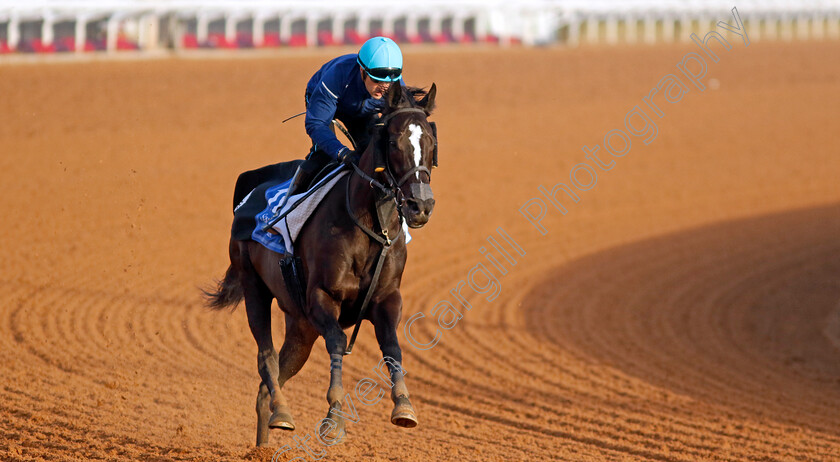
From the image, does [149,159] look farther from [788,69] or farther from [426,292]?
[788,69]

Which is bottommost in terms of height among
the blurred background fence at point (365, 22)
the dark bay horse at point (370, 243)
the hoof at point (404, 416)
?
the hoof at point (404, 416)

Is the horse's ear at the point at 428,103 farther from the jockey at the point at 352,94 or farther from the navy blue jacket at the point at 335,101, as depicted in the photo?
the navy blue jacket at the point at 335,101

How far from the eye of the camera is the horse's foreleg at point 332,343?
5336 mm

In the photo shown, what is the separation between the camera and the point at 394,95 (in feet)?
17.2

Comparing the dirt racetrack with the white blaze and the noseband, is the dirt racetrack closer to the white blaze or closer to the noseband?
the noseband

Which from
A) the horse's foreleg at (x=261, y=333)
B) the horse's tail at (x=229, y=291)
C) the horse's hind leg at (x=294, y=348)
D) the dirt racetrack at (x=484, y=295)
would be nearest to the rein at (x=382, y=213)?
the horse's hind leg at (x=294, y=348)

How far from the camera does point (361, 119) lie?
600 cm

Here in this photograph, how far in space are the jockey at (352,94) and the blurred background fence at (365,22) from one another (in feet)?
77.3

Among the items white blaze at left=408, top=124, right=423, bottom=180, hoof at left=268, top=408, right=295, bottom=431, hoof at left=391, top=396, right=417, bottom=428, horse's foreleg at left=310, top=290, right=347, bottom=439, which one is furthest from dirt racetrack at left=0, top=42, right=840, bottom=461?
white blaze at left=408, top=124, right=423, bottom=180

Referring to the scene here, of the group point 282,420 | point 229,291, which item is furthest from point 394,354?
point 229,291

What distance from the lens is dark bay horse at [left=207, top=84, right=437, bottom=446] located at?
5.11 meters

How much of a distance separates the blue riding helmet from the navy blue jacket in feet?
0.62

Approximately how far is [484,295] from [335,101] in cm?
666

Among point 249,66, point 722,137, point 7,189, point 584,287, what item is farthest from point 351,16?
point 584,287
